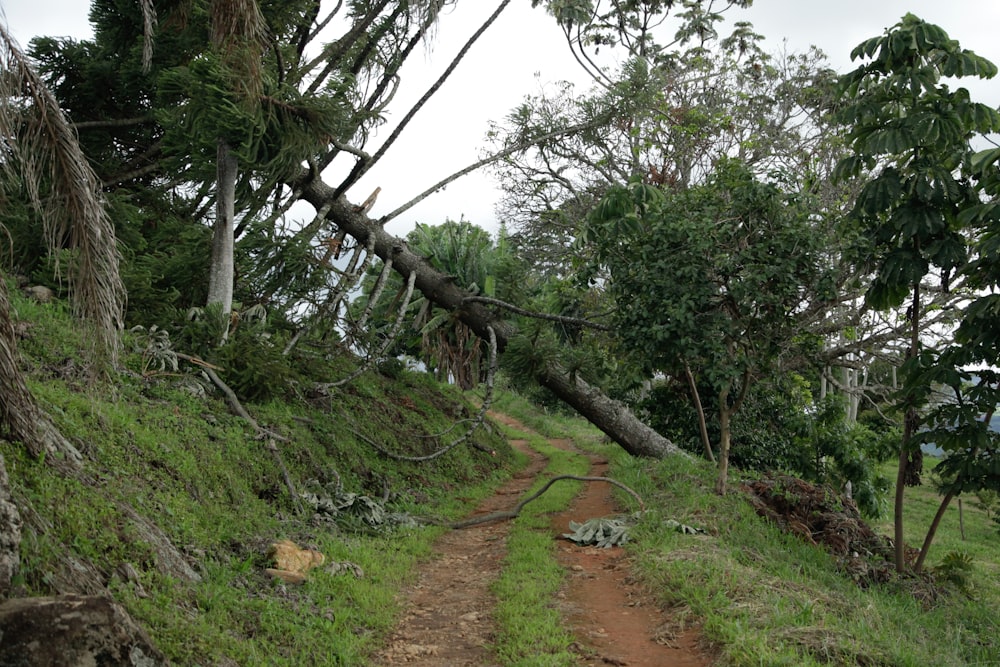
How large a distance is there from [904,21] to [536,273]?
14.4 m

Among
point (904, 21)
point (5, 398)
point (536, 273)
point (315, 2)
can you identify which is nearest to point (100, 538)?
point (5, 398)

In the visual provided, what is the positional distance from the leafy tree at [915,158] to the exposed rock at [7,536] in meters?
7.53

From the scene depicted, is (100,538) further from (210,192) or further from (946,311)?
(946,311)

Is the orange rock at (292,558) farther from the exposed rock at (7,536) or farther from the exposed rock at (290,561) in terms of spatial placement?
the exposed rock at (7,536)

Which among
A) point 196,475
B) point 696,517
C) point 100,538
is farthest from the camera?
point 696,517

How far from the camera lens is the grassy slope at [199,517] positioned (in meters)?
4.05

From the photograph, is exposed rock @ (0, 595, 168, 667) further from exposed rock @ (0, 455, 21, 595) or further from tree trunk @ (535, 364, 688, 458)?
tree trunk @ (535, 364, 688, 458)

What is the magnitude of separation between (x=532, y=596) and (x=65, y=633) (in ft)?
12.3

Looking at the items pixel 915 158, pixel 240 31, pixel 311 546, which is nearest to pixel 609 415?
pixel 915 158

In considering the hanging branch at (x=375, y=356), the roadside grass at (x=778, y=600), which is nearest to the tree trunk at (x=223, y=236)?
the hanging branch at (x=375, y=356)

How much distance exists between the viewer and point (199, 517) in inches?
227

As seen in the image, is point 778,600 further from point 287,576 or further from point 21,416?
point 21,416

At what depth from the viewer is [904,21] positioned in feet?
25.0

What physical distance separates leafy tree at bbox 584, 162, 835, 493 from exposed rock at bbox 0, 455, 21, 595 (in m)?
6.36
